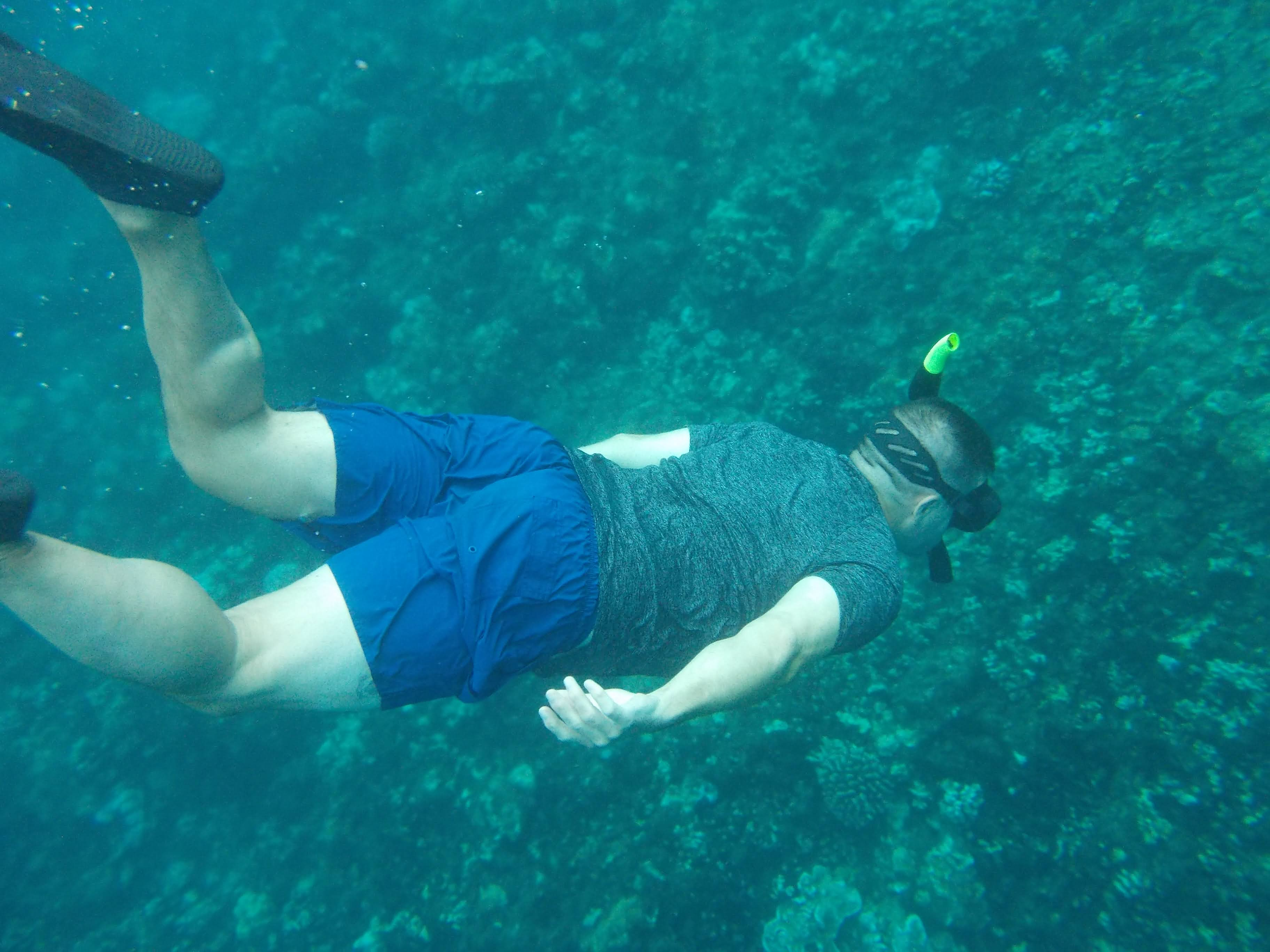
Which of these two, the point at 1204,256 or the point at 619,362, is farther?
the point at 619,362

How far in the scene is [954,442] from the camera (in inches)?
114

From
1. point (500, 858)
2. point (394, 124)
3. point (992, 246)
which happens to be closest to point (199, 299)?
point (500, 858)

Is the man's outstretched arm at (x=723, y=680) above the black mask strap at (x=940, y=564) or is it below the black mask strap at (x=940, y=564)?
above

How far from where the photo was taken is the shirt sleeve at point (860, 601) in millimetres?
2229

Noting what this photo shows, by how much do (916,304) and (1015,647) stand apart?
127 inches

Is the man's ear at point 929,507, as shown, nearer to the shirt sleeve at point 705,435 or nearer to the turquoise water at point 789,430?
the shirt sleeve at point 705,435

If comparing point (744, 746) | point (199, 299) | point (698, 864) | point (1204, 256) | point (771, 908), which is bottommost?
point (771, 908)

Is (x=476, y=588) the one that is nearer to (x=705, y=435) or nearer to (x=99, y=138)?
(x=705, y=435)

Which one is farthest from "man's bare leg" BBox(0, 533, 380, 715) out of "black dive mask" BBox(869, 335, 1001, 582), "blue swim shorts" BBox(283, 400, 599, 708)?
"black dive mask" BBox(869, 335, 1001, 582)

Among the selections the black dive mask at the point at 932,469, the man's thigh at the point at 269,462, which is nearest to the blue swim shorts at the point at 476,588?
the man's thigh at the point at 269,462

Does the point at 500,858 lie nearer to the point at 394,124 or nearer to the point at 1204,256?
the point at 1204,256

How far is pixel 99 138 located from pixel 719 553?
2601 mm

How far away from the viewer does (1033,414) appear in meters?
4.93

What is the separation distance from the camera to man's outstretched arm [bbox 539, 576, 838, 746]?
6.08ft
